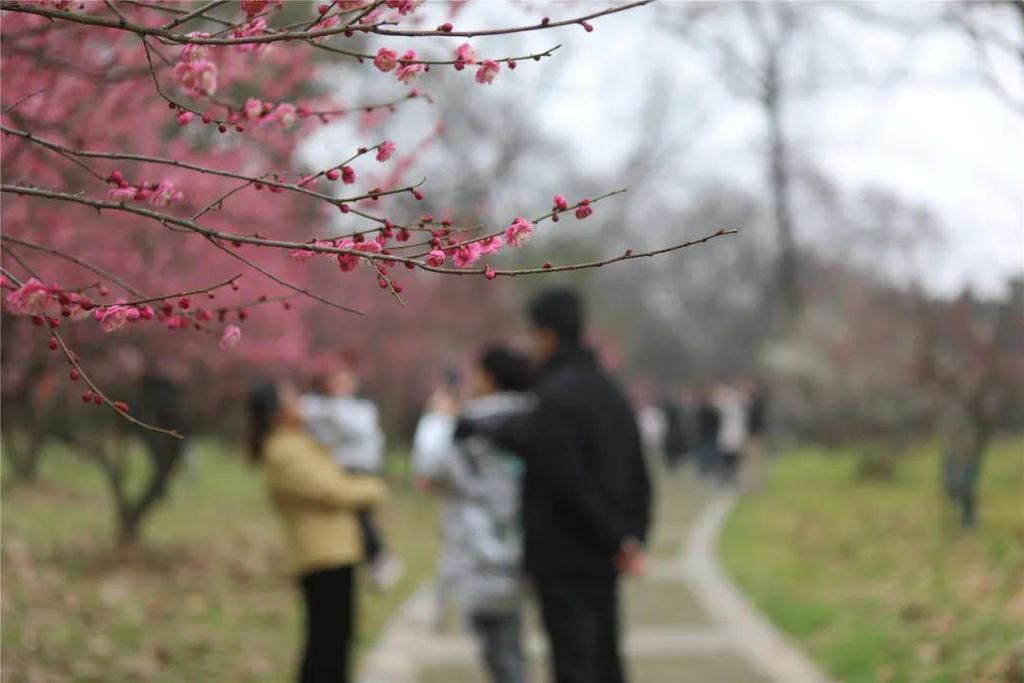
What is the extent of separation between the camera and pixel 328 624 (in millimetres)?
5512

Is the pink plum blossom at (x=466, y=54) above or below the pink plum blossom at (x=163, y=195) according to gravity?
above

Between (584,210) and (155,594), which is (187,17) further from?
(155,594)

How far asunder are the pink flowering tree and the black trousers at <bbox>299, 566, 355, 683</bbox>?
124cm

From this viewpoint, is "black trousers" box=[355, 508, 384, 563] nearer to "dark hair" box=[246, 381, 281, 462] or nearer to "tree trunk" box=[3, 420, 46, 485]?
"dark hair" box=[246, 381, 281, 462]

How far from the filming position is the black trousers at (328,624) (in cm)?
548

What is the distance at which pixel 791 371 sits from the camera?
30.5 m

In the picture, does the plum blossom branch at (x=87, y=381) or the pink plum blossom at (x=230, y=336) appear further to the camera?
the pink plum blossom at (x=230, y=336)

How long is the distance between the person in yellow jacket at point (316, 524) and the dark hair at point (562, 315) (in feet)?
4.06

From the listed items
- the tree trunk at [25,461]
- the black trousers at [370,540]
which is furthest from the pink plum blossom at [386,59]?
the tree trunk at [25,461]

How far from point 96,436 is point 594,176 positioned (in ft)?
71.1

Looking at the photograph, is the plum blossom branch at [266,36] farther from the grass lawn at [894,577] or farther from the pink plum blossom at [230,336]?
the grass lawn at [894,577]

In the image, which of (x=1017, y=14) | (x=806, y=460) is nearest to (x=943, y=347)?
(x=1017, y=14)

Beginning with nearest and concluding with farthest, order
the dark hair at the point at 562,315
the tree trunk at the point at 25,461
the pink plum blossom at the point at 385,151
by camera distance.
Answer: the pink plum blossom at the point at 385,151
the dark hair at the point at 562,315
the tree trunk at the point at 25,461

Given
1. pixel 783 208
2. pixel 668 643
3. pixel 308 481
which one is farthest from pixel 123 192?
pixel 783 208
